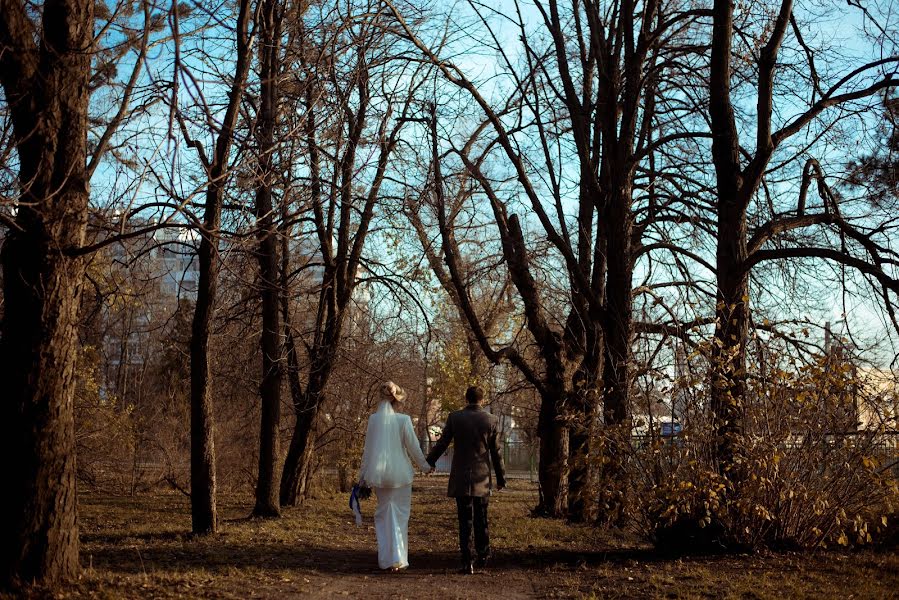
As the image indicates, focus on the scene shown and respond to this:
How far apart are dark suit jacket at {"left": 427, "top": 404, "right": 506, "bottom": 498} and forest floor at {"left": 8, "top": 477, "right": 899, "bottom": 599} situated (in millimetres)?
851

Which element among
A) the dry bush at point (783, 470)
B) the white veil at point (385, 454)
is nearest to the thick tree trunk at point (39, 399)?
the white veil at point (385, 454)

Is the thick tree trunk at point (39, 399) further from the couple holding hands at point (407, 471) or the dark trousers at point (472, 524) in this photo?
the dark trousers at point (472, 524)

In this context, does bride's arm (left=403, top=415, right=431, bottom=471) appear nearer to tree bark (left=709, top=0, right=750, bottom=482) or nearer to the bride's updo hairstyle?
the bride's updo hairstyle

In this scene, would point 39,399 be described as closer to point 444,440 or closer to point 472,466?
point 444,440

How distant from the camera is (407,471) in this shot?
8492 mm

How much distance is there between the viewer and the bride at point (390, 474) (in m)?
8.42

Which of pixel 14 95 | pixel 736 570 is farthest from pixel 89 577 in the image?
pixel 736 570

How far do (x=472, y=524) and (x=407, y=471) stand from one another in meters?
0.86

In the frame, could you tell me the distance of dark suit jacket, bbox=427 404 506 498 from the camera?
854 cm

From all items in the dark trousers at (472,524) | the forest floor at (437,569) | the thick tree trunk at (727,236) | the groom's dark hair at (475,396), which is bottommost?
the forest floor at (437,569)

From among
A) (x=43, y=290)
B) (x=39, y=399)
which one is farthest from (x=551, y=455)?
(x=43, y=290)

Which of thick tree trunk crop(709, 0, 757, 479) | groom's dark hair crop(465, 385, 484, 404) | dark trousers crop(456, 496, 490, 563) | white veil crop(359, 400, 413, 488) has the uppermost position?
thick tree trunk crop(709, 0, 757, 479)

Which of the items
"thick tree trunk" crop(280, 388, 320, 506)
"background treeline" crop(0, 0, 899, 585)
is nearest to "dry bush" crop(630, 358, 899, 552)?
"background treeline" crop(0, 0, 899, 585)

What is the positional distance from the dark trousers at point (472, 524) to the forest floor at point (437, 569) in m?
0.24
